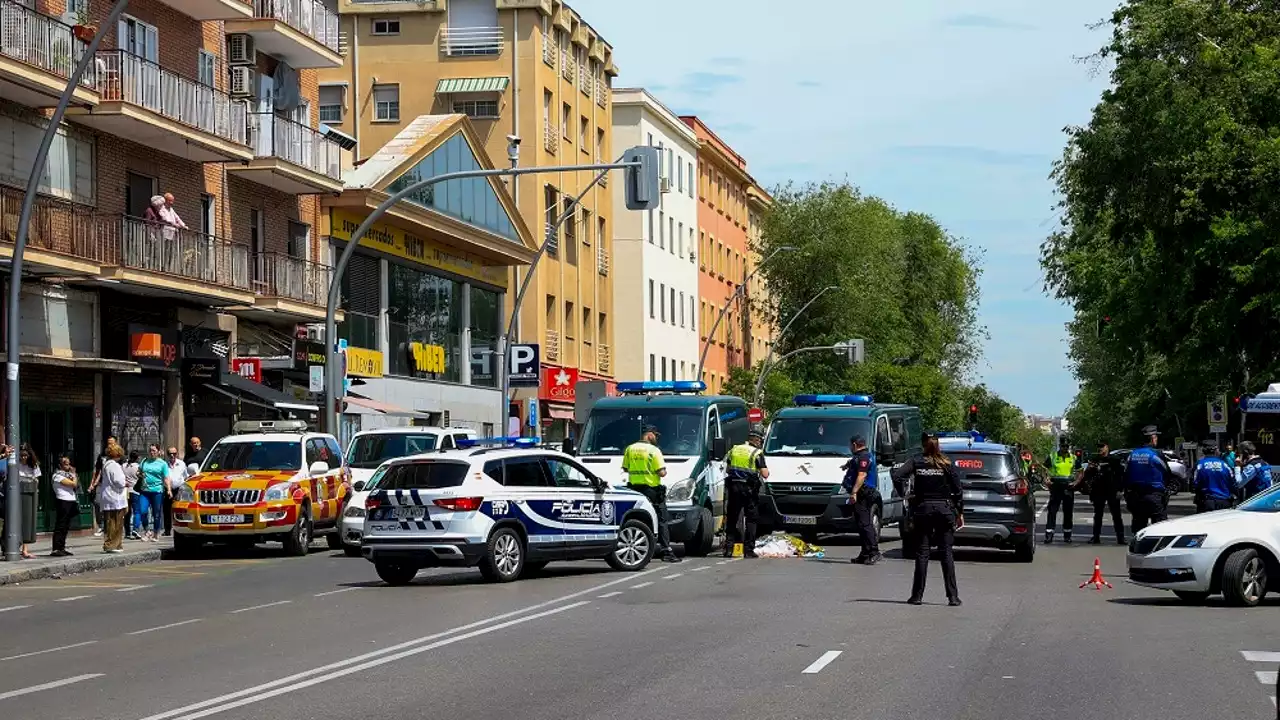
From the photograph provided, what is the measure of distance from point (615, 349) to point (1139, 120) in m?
38.0

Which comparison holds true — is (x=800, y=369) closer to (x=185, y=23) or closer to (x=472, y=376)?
(x=472, y=376)

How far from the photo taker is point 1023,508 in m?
25.9

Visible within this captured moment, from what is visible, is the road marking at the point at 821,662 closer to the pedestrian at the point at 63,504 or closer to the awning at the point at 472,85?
the pedestrian at the point at 63,504

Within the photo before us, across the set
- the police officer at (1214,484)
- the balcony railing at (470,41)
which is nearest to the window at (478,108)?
the balcony railing at (470,41)

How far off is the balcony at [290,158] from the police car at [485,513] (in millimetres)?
18321

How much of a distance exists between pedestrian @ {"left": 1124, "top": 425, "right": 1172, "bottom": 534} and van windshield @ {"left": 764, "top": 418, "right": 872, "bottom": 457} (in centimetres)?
496

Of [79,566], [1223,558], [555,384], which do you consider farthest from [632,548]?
[555,384]

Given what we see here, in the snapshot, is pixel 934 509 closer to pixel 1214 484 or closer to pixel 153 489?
pixel 1214 484

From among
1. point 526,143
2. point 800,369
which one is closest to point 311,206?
point 526,143

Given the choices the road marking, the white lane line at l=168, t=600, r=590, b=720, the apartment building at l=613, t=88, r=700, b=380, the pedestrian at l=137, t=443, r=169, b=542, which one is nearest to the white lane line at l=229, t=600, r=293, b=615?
the white lane line at l=168, t=600, r=590, b=720

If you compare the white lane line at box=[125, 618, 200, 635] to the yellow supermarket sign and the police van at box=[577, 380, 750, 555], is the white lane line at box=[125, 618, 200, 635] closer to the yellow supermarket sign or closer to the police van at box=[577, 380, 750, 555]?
the police van at box=[577, 380, 750, 555]

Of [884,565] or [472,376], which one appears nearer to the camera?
[884,565]

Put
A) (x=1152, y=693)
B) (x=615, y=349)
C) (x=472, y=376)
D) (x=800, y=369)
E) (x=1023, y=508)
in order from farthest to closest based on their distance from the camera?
1. (x=800, y=369)
2. (x=615, y=349)
3. (x=472, y=376)
4. (x=1023, y=508)
5. (x=1152, y=693)

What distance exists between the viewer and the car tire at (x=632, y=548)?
23406 mm
